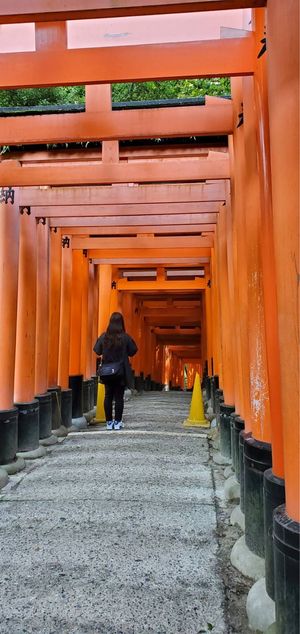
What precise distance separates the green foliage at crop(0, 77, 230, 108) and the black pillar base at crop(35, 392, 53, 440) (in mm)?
12768

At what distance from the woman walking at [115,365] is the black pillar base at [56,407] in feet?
1.96

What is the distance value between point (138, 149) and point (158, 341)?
20.6 meters

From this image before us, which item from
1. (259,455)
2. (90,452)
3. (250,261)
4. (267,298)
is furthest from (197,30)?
(90,452)

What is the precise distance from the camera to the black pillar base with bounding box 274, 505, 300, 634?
5.25 feet

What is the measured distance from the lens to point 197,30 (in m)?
3.15

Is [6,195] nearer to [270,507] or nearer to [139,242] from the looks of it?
[139,242]

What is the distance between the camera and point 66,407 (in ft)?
22.9

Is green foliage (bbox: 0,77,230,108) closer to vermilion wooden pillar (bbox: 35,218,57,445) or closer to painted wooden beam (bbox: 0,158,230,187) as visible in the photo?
vermilion wooden pillar (bbox: 35,218,57,445)

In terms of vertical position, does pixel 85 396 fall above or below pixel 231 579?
above

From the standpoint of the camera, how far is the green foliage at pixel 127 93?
1630cm

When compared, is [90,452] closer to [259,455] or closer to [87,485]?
[87,485]

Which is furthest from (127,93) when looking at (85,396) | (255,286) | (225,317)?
(255,286)

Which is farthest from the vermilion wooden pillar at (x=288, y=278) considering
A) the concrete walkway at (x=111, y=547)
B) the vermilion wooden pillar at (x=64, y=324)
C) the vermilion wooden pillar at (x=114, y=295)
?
the vermilion wooden pillar at (x=114, y=295)

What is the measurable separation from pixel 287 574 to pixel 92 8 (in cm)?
256
